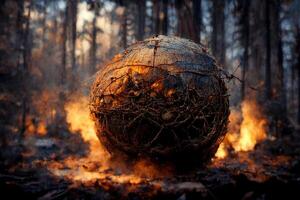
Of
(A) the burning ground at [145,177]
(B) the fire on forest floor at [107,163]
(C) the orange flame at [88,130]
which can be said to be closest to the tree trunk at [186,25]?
(B) the fire on forest floor at [107,163]

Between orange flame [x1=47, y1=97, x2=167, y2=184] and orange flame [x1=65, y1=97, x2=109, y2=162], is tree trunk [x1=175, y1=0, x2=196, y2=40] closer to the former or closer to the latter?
orange flame [x1=65, y1=97, x2=109, y2=162]

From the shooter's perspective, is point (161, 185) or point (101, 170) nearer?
point (161, 185)

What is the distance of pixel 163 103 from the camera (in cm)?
Result: 586

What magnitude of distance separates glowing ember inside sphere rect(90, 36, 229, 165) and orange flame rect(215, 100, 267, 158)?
345cm

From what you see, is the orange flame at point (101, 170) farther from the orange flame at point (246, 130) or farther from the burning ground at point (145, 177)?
the orange flame at point (246, 130)

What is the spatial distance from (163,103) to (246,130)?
7431 mm

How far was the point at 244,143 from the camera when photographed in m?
11.8

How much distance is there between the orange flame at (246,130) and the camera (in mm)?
11098

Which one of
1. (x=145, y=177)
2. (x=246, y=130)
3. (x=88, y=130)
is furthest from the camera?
(x=246, y=130)

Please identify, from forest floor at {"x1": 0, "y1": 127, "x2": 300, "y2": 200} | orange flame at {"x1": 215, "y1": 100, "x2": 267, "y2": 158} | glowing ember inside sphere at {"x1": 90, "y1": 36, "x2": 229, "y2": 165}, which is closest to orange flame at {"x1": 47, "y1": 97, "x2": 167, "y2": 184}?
forest floor at {"x1": 0, "y1": 127, "x2": 300, "y2": 200}

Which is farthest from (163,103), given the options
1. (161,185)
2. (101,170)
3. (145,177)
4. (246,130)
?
(246,130)

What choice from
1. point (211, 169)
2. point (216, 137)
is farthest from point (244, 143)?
point (216, 137)

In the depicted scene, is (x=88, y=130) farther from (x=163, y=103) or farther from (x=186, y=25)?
(x=186, y=25)

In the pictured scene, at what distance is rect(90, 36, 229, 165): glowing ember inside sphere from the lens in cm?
592
